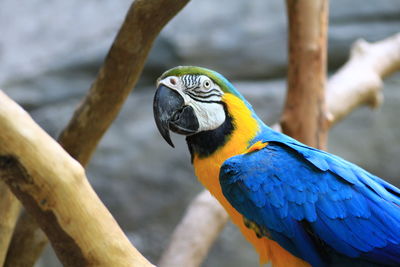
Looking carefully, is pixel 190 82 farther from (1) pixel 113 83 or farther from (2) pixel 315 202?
(2) pixel 315 202

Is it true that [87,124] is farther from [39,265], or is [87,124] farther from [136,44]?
[39,265]

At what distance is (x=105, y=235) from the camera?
3.51 ft


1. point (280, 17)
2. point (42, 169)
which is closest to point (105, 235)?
point (42, 169)

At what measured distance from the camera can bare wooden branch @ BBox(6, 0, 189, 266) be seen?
1512 millimetres

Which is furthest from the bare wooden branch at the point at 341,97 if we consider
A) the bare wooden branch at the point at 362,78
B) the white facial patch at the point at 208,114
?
the white facial patch at the point at 208,114

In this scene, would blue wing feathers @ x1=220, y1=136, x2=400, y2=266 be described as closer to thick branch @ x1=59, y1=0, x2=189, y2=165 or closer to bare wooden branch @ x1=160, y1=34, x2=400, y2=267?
thick branch @ x1=59, y1=0, x2=189, y2=165

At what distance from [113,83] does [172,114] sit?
0.27 metres

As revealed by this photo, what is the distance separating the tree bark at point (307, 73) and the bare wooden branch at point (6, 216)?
43.8 inches

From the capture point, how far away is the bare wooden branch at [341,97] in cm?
216

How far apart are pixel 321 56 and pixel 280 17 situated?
2.16m

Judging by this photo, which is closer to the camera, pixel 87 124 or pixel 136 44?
pixel 136 44

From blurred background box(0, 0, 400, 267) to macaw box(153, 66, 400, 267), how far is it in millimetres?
2345

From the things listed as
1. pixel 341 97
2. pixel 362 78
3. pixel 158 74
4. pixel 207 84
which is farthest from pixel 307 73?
pixel 158 74

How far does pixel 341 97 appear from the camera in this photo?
2.43 meters
